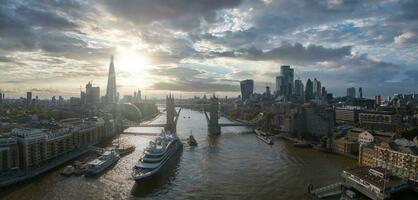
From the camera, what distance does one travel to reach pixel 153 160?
68.4ft

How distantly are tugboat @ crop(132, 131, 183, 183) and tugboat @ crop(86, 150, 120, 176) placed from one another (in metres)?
2.05

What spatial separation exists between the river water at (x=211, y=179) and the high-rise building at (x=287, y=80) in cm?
7349

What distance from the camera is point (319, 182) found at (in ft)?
61.4

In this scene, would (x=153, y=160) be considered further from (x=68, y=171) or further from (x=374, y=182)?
(x=374, y=182)

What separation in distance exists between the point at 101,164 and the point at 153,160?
296cm

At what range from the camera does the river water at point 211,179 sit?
651 inches

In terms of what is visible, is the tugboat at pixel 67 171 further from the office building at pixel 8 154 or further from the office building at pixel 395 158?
the office building at pixel 395 158

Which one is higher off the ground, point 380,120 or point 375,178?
point 380,120

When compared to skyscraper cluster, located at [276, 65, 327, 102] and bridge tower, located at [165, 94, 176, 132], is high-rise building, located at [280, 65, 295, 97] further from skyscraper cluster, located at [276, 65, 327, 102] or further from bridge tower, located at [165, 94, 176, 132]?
bridge tower, located at [165, 94, 176, 132]

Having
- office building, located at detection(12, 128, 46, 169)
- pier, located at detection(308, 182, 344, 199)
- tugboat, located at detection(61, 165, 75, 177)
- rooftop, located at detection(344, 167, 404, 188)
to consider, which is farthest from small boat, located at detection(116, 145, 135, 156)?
rooftop, located at detection(344, 167, 404, 188)

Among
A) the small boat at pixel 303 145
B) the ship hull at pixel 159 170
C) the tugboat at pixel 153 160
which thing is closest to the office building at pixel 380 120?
the small boat at pixel 303 145

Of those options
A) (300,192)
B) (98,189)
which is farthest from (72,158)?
(300,192)

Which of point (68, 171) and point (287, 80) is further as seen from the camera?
point (287, 80)

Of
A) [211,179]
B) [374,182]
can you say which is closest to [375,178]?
[374,182]
